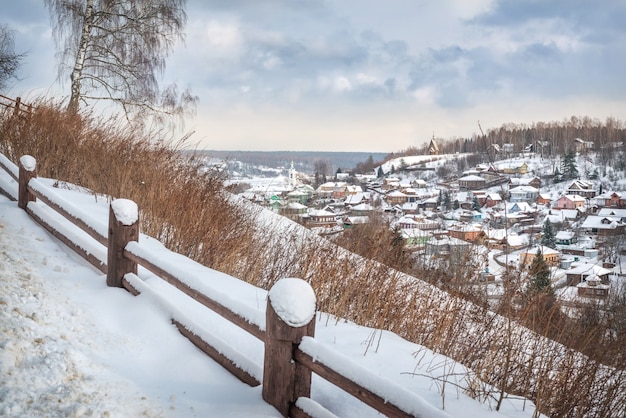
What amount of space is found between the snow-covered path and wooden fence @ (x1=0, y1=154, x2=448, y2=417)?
0.28 ft

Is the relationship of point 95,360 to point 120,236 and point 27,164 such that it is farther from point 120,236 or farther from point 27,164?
point 27,164

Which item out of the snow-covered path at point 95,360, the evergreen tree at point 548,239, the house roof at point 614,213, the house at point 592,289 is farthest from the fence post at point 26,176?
the house roof at point 614,213

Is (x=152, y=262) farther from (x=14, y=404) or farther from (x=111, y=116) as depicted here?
(x=111, y=116)

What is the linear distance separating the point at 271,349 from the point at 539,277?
290 cm

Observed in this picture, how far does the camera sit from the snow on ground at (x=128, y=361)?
7.33ft

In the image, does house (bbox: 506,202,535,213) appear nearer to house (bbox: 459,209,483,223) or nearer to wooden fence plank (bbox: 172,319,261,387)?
house (bbox: 459,209,483,223)

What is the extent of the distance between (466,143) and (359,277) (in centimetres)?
9490

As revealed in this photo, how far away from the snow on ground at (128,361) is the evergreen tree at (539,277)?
1100 millimetres

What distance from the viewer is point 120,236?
3.71 metres

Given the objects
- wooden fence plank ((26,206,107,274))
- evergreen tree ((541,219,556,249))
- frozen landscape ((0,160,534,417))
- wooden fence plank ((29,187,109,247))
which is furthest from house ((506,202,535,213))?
wooden fence plank ((26,206,107,274))

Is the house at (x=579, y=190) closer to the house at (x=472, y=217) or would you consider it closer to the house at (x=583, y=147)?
the house at (x=583, y=147)

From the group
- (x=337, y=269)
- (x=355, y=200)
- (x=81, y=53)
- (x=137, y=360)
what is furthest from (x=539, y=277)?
(x=355, y=200)

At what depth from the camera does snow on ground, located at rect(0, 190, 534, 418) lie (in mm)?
2234

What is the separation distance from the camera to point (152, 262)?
3.27 meters
